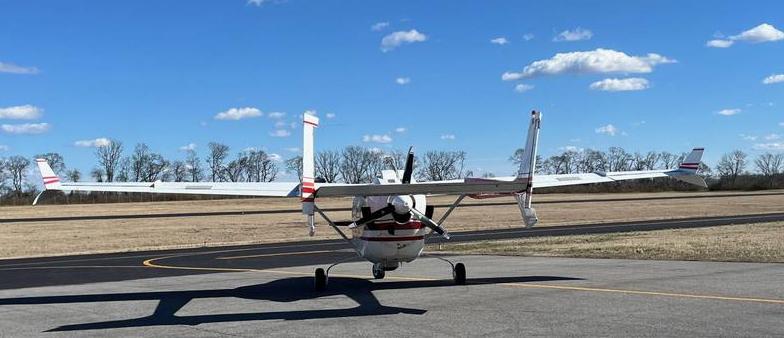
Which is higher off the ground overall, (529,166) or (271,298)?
(529,166)

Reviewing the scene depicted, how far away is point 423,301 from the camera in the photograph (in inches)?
525

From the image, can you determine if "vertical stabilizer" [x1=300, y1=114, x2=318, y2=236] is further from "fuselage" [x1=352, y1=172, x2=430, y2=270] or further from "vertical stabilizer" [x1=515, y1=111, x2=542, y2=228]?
"vertical stabilizer" [x1=515, y1=111, x2=542, y2=228]

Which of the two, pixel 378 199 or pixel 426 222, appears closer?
pixel 426 222

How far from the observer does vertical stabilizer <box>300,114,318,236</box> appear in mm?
12812

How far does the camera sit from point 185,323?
11.6 meters

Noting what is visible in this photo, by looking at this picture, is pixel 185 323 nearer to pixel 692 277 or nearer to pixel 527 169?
pixel 527 169

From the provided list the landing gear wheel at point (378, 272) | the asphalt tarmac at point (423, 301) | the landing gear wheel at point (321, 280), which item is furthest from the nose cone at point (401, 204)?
the landing gear wheel at point (378, 272)

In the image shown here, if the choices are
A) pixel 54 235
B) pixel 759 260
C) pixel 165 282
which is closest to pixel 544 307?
pixel 759 260

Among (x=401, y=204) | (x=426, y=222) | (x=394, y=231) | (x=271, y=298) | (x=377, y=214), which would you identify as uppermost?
(x=401, y=204)

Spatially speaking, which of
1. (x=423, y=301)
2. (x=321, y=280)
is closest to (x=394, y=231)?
(x=423, y=301)

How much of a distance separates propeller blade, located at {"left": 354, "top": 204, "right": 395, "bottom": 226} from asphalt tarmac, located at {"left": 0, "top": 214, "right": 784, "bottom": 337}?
146cm

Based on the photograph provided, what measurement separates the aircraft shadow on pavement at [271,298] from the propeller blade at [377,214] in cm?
144

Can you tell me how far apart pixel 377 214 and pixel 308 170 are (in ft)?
6.57

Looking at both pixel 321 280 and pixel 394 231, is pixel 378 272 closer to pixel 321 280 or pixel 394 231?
pixel 321 280
